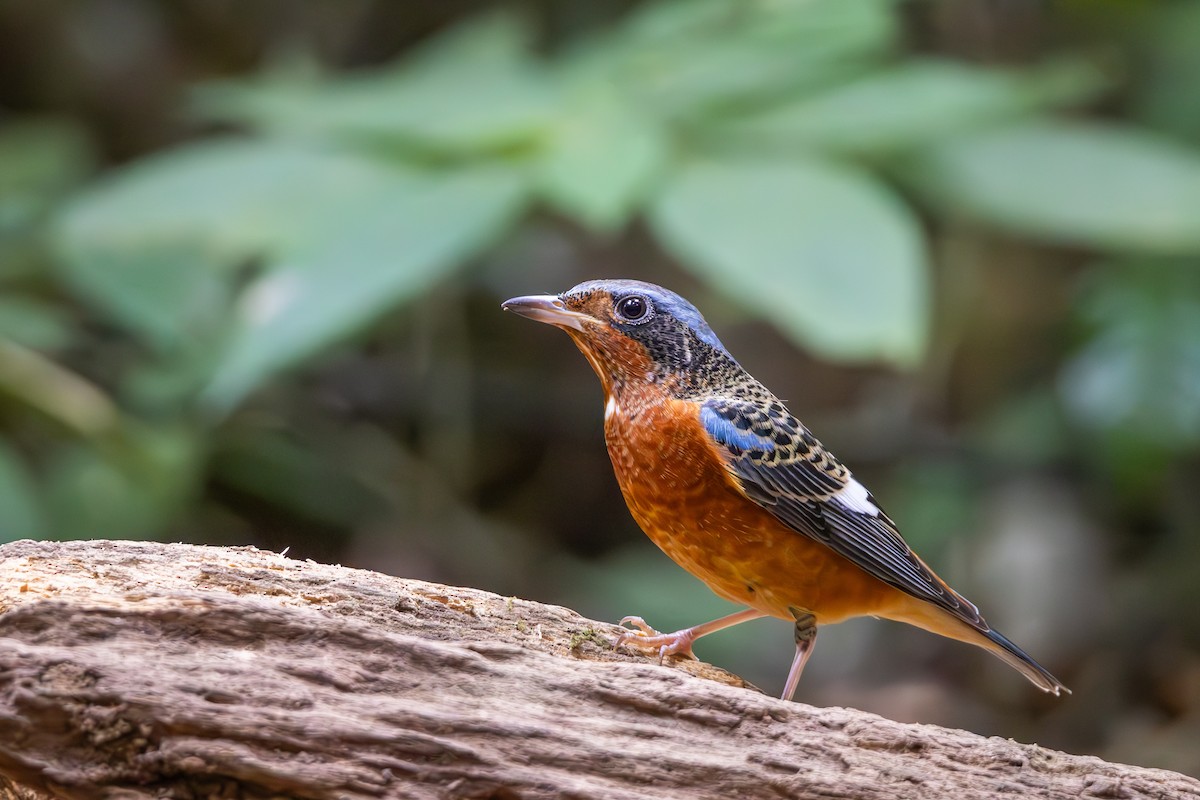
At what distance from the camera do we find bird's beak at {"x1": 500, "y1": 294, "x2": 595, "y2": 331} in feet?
12.8

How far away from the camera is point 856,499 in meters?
4.03

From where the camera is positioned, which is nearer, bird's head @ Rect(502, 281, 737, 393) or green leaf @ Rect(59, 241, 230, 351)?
bird's head @ Rect(502, 281, 737, 393)

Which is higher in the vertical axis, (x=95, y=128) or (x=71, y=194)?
(x=95, y=128)

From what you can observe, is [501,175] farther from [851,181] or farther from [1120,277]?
[1120,277]

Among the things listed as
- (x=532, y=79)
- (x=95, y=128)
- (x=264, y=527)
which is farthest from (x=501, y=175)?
(x=95, y=128)

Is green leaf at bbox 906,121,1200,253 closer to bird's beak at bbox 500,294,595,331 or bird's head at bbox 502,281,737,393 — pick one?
bird's head at bbox 502,281,737,393

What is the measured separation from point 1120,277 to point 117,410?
5.65 meters

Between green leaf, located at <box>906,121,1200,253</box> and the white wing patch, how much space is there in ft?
9.16

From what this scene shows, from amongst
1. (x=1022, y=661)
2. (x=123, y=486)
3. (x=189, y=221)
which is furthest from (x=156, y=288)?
(x=1022, y=661)

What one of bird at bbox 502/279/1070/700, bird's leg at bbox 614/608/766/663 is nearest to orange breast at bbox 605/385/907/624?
bird at bbox 502/279/1070/700

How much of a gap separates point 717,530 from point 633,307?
0.82m

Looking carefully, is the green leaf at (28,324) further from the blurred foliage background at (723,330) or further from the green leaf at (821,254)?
the green leaf at (821,254)

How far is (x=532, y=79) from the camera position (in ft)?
23.0

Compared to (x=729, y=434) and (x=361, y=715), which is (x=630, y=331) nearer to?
(x=729, y=434)
